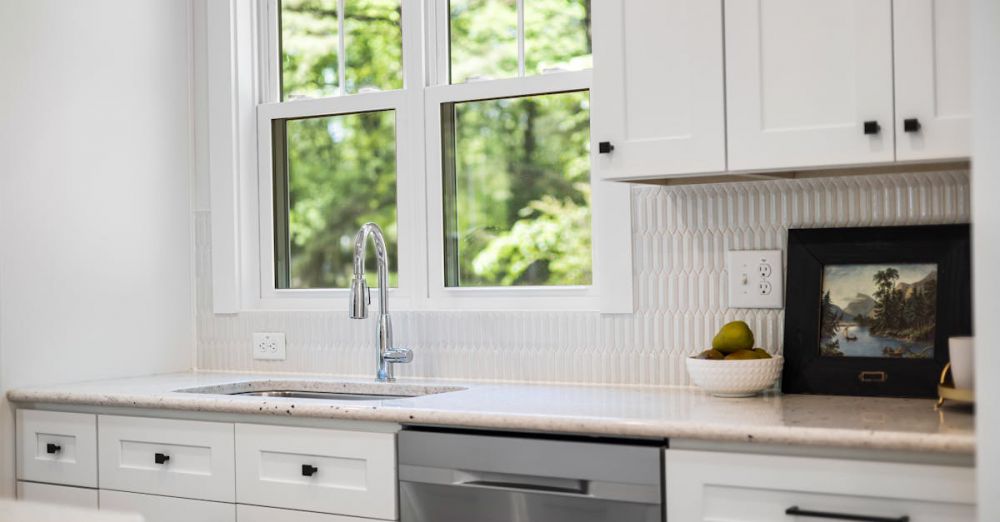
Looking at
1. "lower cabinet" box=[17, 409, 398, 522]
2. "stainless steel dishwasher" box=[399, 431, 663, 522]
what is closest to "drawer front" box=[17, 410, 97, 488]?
"lower cabinet" box=[17, 409, 398, 522]

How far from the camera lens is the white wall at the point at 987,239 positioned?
1723mm

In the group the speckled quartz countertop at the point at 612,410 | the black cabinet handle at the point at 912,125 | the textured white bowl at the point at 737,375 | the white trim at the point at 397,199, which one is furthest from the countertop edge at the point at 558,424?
the white trim at the point at 397,199

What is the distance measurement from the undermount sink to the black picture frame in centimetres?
86

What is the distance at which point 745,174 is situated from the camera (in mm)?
2309

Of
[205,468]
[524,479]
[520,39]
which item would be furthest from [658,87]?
[205,468]

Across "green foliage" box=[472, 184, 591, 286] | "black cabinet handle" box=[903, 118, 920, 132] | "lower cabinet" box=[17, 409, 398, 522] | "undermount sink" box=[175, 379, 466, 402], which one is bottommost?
"lower cabinet" box=[17, 409, 398, 522]

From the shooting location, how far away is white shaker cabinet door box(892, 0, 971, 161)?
6.68 feet

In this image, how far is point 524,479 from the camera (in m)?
2.19

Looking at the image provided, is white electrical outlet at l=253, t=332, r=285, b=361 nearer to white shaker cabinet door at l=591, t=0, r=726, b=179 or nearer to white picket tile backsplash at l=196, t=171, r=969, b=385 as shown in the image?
white picket tile backsplash at l=196, t=171, r=969, b=385

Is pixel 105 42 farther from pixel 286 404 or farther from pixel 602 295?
pixel 602 295

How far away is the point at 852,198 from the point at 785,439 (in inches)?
30.5

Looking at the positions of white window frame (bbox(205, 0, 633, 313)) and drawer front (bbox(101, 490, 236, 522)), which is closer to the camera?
drawer front (bbox(101, 490, 236, 522))

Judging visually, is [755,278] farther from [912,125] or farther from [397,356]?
[397,356]

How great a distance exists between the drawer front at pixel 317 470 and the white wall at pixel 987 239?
1.17 m
